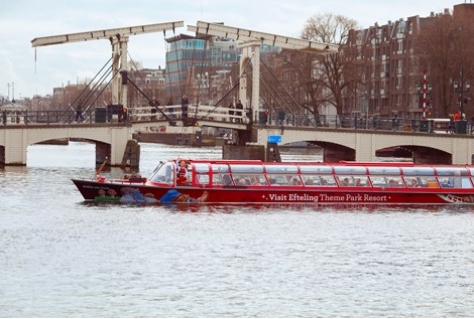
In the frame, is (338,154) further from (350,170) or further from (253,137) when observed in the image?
(350,170)

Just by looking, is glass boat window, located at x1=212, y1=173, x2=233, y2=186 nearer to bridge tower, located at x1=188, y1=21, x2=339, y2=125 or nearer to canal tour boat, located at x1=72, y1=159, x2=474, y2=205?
canal tour boat, located at x1=72, y1=159, x2=474, y2=205

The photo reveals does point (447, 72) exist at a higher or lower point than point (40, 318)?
higher

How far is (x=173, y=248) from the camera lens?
37.9m

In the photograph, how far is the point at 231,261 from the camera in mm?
35688

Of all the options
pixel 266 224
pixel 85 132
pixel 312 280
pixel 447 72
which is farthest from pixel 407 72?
pixel 312 280

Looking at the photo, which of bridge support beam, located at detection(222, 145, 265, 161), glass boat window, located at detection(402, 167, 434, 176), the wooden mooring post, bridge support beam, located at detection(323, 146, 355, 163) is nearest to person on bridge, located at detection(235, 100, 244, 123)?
bridge support beam, located at detection(222, 145, 265, 161)

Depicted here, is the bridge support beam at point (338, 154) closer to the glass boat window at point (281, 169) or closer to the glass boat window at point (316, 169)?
the glass boat window at point (316, 169)

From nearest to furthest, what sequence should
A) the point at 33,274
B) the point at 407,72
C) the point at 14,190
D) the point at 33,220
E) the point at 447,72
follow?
the point at 33,274 → the point at 33,220 → the point at 14,190 → the point at 447,72 → the point at 407,72

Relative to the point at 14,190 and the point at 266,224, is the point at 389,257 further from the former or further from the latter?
the point at 14,190

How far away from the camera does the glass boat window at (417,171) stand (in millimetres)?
53000

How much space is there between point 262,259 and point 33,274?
6751 millimetres

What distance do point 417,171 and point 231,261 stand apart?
19.0 meters

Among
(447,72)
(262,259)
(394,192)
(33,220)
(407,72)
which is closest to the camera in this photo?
(262,259)

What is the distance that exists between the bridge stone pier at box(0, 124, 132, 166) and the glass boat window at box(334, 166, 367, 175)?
73.5 feet
